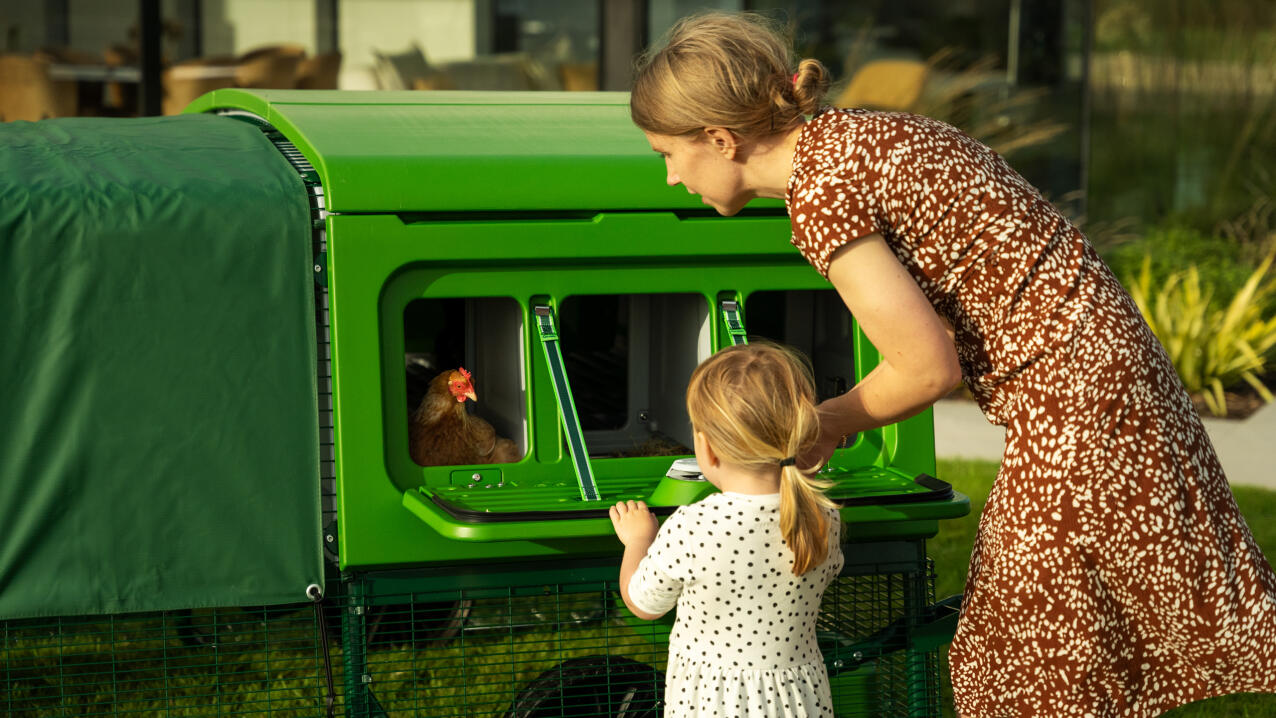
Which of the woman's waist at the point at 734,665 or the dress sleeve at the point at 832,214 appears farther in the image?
the woman's waist at the point at 734,665

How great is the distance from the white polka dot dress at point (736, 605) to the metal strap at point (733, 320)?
551mm

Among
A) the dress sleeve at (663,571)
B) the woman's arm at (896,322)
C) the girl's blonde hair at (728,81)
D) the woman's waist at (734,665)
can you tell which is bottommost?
the woman's waist at (734,665)

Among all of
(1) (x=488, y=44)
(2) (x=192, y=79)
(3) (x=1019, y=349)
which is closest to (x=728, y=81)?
(3) (x=1019, y=349)

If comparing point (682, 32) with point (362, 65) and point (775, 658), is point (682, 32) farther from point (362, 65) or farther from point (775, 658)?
point (362, 65)

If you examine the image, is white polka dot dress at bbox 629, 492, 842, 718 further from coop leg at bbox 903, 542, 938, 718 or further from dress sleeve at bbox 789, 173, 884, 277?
coop leg at bbox 903, 542, 938, 718

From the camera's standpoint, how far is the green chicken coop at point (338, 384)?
242cm

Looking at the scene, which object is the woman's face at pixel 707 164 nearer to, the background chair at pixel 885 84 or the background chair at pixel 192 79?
the background chair at pixel 192 79

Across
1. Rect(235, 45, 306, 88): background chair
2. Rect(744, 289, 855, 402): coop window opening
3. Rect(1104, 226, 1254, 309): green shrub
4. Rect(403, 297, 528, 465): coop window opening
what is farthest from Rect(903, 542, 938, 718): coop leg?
Rect(235, 45, 306, 88): background chair

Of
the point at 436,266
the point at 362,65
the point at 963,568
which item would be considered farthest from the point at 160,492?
the point at 362,65

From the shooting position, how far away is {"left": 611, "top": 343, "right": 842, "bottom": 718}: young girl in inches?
82.2

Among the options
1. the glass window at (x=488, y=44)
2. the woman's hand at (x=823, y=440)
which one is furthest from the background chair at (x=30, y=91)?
the woman's hand at (x=823, y=440)

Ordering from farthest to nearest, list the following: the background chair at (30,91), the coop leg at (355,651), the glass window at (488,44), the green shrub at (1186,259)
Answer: the glass window at (488,44) → the green shrub at (1186,259) → the background chair at (30,91) → the coop leg at (355,651)

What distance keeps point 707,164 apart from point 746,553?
576 millimetres

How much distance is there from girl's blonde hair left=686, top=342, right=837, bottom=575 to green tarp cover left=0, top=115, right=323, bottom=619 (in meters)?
0.81
